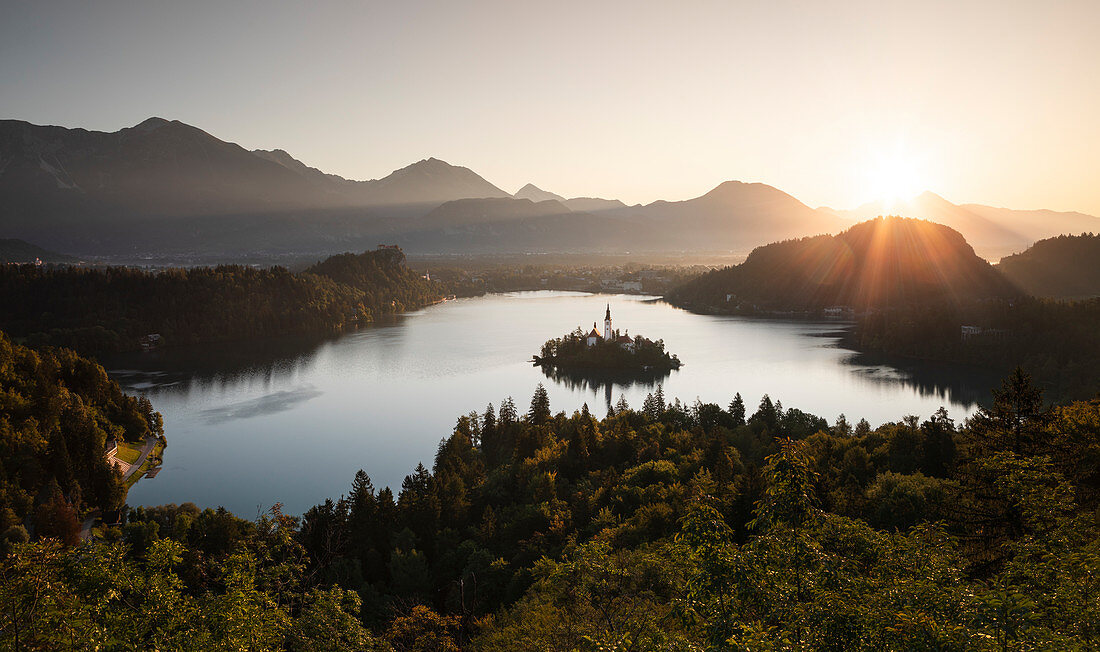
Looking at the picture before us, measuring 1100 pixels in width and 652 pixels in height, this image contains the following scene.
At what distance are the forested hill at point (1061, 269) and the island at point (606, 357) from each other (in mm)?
50874

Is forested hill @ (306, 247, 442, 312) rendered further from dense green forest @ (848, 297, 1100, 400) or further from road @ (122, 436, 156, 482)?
dense green forest @ (848, 297, 1100, 400)

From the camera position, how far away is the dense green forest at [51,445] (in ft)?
63.0

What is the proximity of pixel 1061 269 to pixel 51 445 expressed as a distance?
94.5 m

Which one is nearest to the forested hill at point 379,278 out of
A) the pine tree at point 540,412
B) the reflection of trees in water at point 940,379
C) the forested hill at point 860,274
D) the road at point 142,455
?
the forested hill at point 860,274

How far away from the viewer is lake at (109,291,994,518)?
1121 inches

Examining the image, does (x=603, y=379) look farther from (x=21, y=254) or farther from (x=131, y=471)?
(x=21, y=254)

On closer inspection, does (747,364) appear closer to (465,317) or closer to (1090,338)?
(1090,338)

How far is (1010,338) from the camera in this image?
160ft

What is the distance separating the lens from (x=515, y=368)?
51000 mm

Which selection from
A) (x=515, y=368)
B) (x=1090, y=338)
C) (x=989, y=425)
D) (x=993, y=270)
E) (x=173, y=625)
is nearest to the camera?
(x=173, y=625)

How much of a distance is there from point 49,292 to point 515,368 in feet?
150

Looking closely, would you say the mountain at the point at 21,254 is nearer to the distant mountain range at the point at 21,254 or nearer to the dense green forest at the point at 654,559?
the distant mountain range at the point at 21,254

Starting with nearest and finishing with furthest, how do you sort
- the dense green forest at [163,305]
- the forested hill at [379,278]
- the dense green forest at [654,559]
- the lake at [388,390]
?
1. the dense green forest at [654,559]
2. the lake at [388,390]
3. the dense green forest at [163,305]
4. the forested hill at [379,278]

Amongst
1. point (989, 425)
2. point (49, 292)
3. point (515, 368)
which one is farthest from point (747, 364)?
point (49, 292)
